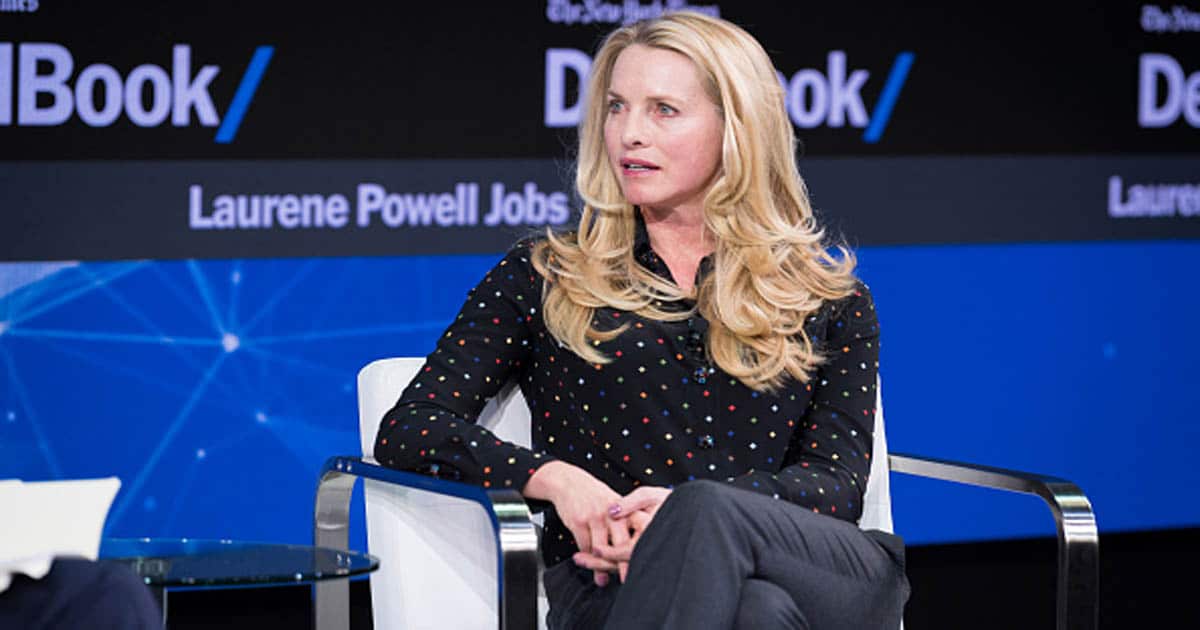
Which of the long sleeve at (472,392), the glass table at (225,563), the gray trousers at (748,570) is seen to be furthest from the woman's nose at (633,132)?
the glass table at (225,563)

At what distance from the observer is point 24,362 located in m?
4.26

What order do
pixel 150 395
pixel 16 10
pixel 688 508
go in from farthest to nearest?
pixel 150 395
pixel 16 10
pixel 688 508

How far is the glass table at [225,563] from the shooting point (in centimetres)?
202

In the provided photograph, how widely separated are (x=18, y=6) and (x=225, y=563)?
8.01 feet

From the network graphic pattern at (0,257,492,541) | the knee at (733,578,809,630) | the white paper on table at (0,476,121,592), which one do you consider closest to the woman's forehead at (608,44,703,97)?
the knee at (733,578,809,630)

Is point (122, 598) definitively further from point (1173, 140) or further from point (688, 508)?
point (1173, 140)

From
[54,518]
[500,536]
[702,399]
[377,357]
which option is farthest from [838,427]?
[377,357]

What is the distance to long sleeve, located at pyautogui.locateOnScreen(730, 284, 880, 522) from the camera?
270cm

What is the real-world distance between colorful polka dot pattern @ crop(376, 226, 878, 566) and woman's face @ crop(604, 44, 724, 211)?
220 millimetres

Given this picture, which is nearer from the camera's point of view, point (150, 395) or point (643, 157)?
point (643, 157)

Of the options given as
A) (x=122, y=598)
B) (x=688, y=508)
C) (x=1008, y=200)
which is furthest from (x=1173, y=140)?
(x=122, y=598)

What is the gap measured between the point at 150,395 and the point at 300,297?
45cm

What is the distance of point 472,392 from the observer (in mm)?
2814

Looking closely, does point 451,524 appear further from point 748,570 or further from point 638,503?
point 748,570
